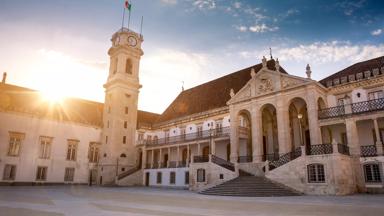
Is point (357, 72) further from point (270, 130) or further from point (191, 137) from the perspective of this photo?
point (191, 137)

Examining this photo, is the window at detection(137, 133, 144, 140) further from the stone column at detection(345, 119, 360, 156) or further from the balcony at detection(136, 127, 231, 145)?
the stone column at detection(345, 119, 360, 156)

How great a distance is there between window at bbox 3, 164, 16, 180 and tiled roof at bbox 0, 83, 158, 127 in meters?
6.53

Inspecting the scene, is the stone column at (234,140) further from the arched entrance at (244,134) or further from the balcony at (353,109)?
the balcony at (353,109)

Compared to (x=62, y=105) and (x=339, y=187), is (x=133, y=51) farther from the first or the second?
(x=339, y=187)

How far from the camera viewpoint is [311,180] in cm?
1939

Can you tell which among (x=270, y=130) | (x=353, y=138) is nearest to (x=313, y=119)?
(x=353, y=138)

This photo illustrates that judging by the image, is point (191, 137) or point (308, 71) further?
point (191, 137)

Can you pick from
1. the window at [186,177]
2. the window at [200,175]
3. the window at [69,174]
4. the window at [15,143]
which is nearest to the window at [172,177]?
the window at [186,177]

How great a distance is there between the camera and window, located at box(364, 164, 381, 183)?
19.6 meters

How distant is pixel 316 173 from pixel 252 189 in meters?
4.76

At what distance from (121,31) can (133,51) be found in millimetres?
3391

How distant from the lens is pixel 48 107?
36.6 m

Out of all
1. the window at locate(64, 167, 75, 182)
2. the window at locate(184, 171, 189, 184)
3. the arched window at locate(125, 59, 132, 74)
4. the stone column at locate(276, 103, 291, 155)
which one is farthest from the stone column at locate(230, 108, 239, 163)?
the window at locate(64, 167, 75, 182)

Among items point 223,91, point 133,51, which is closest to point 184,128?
point 223,91
